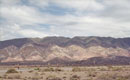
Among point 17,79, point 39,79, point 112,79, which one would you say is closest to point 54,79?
point 39,79

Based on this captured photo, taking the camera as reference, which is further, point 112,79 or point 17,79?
point 17,79

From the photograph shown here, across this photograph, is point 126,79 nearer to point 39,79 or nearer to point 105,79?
point 105,79

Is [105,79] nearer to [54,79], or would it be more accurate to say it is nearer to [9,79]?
[54,79]

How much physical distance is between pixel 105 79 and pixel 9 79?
15.6 metres

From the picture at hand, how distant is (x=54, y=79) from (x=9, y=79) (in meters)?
7.50

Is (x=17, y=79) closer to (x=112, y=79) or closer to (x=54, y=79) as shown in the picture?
(x=54, y=79)

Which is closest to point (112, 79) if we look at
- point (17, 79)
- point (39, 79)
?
point (39, 79)

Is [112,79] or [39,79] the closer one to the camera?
[112,79]

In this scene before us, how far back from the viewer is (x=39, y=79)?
39250 millimetres

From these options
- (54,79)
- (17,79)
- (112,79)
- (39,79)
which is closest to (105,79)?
(112,79)

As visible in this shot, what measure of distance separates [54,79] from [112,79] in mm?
9189

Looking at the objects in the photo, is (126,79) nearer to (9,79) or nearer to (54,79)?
(54,79)

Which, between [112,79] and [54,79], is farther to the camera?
[54,79]

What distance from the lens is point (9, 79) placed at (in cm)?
3919
